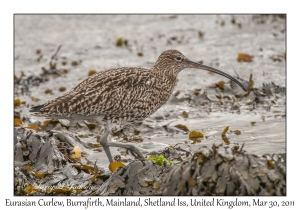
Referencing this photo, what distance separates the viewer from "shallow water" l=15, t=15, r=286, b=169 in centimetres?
826

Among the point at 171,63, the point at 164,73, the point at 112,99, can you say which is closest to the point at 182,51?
the point at 171,63

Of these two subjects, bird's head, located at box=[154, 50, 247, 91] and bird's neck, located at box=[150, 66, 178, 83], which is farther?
bird's head, located at box=[154, 50, 247, 91]

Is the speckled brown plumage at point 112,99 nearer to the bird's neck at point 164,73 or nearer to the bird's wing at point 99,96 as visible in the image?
the bird's wing at point 99,96

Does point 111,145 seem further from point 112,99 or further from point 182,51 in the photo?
point 182,51

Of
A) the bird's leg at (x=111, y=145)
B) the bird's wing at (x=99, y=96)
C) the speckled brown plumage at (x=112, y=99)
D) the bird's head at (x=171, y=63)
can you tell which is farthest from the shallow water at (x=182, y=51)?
the bird's head at (x=171, y=63)

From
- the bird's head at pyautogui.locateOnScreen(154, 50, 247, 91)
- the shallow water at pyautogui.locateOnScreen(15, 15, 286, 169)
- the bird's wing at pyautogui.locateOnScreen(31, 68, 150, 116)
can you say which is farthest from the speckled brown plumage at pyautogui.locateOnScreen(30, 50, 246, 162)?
the shallow water at pyautogui.locateOnScreen(15, 15, 286, 169)

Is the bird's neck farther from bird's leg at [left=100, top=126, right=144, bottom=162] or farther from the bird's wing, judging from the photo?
bird's leg at [left=100, top=126, right=144, bottom=162]

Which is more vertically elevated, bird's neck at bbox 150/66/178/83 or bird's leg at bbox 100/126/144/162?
bird's neck at bbox 150/66/178/83

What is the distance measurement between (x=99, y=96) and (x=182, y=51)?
5837 mm

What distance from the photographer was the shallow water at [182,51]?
8.26 metres

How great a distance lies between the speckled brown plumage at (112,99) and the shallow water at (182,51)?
0.57 meters

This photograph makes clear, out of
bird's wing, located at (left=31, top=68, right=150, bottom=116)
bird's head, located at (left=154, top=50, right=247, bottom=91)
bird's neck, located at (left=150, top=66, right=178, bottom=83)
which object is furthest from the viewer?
bird's head, located at (left=154, top=50, right=247, bottom=91)

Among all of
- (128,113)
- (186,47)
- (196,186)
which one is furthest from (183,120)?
(186,47)

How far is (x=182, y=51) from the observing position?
12.6 meters
